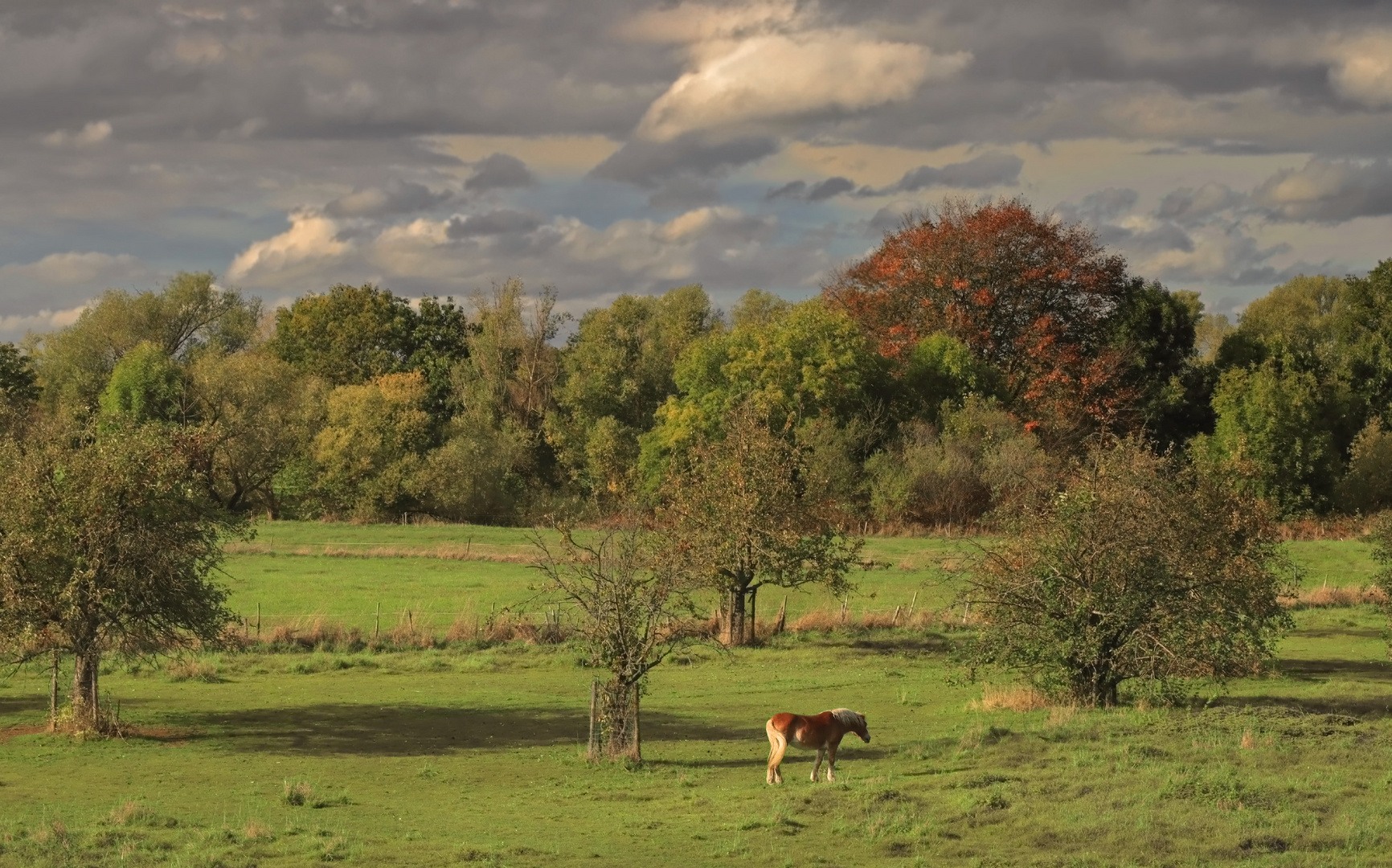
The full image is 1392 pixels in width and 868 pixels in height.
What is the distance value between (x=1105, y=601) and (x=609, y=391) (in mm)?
78920

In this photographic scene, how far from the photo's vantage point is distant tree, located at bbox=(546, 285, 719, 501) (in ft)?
350

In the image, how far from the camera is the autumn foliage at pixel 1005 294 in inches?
3947

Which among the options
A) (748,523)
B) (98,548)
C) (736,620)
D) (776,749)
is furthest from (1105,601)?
(98,548)

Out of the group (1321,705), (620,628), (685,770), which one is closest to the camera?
(685,770)

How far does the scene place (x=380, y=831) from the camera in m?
24.7

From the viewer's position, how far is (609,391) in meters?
113

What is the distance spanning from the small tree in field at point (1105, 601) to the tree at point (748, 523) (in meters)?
13.5

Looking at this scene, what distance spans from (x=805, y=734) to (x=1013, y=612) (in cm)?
1083

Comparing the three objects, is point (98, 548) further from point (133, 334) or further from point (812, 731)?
point (133, 334)

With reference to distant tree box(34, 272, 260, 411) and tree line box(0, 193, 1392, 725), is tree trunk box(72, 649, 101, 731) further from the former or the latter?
distant tree box(34, 272, 260, 411)

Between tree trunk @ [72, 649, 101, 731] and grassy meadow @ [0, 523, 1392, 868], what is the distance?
74 centimetres

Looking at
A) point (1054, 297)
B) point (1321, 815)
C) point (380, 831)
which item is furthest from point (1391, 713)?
point (1054, 297)

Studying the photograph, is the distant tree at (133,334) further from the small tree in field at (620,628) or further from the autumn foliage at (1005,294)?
the small tree in field at (620,628)

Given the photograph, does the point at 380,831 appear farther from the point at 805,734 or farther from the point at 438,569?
the point at 438,569
